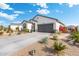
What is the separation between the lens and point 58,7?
2758 mm

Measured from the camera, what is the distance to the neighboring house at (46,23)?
2804 millimetres

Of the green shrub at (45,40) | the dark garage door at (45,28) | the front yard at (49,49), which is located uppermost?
the dark garage door at (45,28)

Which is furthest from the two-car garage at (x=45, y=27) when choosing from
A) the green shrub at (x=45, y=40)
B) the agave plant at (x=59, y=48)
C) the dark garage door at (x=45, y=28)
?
the agave plant at (x=59, y=48)

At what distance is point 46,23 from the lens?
284 cm

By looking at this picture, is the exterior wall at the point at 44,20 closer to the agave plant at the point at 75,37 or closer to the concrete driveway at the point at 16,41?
the concrete driveway at the point at 16,41

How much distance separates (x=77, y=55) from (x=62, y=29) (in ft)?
1.62

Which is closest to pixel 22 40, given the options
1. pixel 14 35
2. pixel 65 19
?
pixel 14 35

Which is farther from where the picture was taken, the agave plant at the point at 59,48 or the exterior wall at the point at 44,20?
the exterior wall at the point at 44,20

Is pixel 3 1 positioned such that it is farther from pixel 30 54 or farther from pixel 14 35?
pixel 30 54

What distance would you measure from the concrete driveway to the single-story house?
0.30 ft

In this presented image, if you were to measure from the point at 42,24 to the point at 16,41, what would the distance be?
1.73 feet

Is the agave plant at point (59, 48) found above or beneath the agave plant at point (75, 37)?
beneath

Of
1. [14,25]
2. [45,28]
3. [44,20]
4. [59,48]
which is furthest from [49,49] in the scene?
[14,25]

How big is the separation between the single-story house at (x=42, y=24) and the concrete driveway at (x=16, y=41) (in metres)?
0.09
